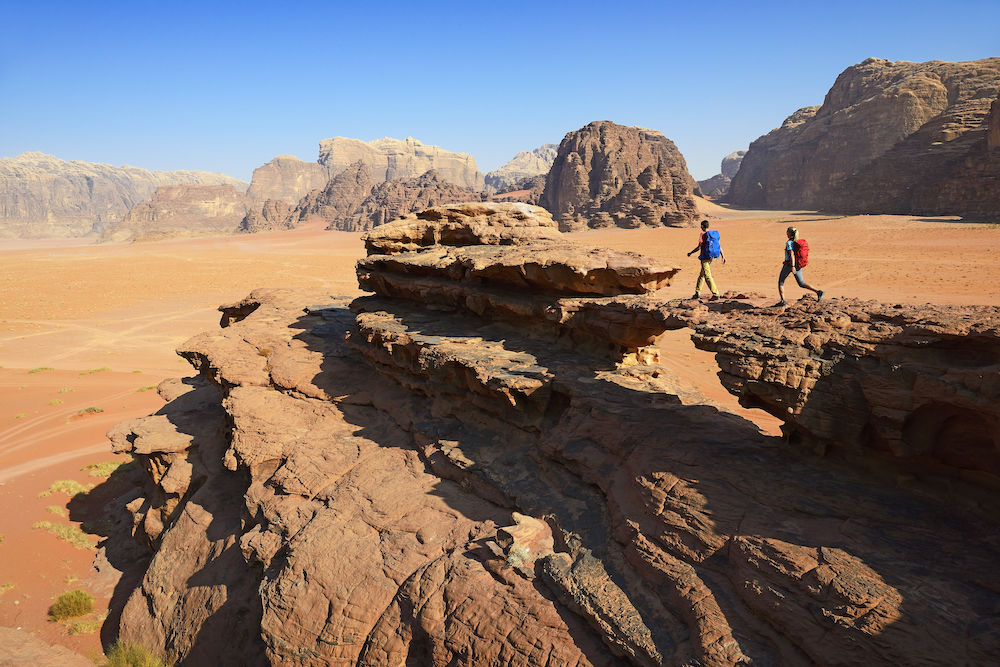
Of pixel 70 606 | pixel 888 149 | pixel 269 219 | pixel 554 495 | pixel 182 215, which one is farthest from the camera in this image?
pixel 182 215

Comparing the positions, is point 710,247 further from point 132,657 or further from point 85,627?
point 85,627

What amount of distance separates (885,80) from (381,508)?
111578mm

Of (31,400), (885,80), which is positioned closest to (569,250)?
(31,400)

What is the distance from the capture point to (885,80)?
85.1m

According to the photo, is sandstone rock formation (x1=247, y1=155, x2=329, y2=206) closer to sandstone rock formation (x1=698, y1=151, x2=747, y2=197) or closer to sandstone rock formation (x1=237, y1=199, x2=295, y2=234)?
sandstone rock formation (x1=237, y1=199, x2=295, y2=234)

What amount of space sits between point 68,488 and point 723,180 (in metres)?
167

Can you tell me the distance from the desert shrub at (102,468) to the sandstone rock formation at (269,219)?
123m

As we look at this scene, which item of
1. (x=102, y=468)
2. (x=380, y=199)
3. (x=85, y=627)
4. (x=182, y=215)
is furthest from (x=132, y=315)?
(x=182, y=215)

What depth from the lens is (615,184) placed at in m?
83.5

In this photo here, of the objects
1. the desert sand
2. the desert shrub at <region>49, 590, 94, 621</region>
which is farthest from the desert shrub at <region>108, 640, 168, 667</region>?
the desert shrub at <region>49, 590, 94, 621</region>

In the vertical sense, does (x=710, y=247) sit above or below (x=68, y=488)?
above

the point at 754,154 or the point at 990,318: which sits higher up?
the point at 754,154

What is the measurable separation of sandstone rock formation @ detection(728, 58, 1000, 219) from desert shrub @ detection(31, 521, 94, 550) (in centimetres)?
6868

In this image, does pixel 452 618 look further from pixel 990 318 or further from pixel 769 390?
pixel 990 318
